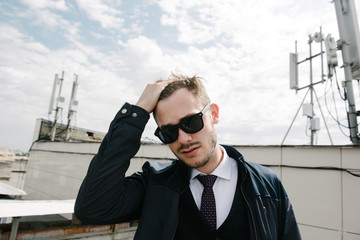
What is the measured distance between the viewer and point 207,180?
1584mm

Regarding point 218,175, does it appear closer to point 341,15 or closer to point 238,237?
point 238,237

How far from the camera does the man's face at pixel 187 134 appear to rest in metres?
1.50

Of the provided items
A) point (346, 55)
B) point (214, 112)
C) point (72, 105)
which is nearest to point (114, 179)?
point (214, 112)

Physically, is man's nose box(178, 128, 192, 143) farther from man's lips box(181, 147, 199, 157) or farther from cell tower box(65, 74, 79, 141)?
cell tower box(65, 74, 79, 141)

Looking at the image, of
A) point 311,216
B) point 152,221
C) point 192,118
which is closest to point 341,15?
point 311,216

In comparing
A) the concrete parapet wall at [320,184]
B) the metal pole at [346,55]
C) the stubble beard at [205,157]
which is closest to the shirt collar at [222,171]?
the stubble beard at [205,157]

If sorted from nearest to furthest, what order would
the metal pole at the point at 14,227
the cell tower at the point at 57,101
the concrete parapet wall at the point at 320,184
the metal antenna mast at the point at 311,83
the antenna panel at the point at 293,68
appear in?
the metal pole at the point at 14,227 → the concrete parapet wall at the point at 320,184 → the metal antenna mast at the point at 311,83 → the antenna panel at the point at 293,68 → the cell tower at the point at 57,101

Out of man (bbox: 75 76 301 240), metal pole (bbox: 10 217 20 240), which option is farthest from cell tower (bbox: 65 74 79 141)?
man (bbox: 75 76 301 240)

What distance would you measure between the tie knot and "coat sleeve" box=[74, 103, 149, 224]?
0.43 m

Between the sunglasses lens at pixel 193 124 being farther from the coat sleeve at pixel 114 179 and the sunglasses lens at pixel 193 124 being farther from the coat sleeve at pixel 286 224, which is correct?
the coat sleeve at pixel 286 224

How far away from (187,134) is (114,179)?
54 centimetres

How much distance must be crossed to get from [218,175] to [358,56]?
5.02 metres

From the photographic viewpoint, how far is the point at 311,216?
3.64 metres

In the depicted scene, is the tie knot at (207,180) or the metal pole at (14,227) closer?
the tie knot at (207,180)
